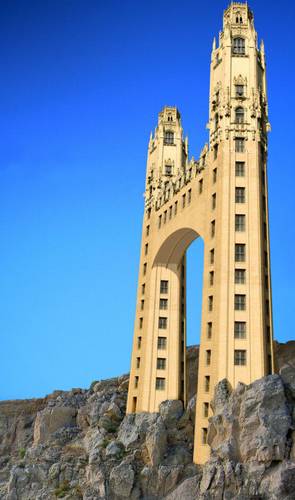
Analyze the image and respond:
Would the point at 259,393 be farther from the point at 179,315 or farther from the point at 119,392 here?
the point at 119,392

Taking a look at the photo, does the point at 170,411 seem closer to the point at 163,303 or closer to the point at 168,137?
the point at 163,303

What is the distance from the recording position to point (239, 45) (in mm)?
67375

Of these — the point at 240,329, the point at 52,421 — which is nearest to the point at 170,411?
the point at 240,329

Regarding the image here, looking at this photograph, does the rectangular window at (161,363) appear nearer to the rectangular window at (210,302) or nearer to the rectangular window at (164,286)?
the rectangular window at (164,286)

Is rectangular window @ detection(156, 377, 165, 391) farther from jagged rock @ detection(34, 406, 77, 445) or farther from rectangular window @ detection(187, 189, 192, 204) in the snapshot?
rectangular window @ detection(187, 189, 192, 204)

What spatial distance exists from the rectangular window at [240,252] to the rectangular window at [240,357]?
1013 centimetres

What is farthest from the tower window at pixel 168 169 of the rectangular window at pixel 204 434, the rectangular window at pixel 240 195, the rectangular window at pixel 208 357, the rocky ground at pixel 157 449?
the rectangular window at pixel 204 434

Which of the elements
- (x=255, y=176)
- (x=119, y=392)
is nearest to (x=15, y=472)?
(x=119, y=392)

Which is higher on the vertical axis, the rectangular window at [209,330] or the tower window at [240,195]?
the tower window at [240,195]

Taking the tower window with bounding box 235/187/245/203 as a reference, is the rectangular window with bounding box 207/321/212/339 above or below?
below

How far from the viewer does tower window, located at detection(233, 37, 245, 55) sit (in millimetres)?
66900

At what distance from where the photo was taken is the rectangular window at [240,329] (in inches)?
2088

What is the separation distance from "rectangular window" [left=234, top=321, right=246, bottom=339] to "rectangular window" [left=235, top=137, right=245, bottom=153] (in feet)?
69.7

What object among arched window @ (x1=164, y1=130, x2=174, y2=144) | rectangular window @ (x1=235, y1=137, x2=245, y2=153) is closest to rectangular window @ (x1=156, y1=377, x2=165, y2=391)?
rectangular window @ (x1=235, y1=137, x2=245, y2=153)
